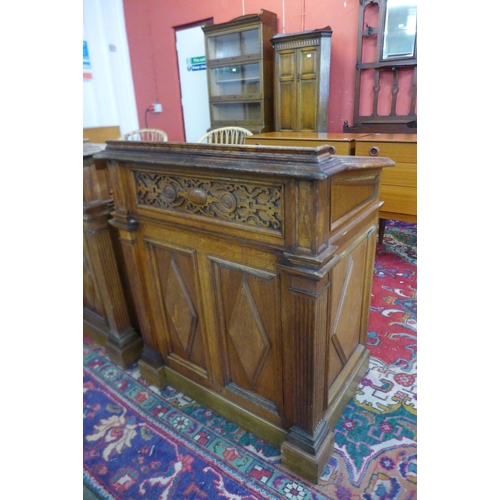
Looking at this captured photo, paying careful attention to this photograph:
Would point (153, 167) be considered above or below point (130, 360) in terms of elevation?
above

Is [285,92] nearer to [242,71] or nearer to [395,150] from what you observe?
[242,71]

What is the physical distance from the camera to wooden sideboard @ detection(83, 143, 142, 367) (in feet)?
4.91

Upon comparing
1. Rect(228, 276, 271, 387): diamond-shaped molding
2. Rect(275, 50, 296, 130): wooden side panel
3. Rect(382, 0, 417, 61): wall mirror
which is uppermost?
Rect(382, 0, 417, 61): wall mirror

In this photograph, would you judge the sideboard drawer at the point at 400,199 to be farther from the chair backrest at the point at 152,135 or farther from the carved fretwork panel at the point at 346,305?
the chair backrest at the point at 152,135

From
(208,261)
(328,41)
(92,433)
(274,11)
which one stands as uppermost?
(274,11)

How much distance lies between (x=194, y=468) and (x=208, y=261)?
0.70 metres

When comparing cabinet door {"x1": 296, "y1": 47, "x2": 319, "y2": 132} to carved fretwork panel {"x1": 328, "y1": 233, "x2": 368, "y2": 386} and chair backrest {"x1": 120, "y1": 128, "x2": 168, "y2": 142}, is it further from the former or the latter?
carved fretwork panel {"x1": 328, "y1": 233, "x2": 368, "y2": 386}

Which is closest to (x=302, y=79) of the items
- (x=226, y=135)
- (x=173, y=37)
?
(x=226, y=135)

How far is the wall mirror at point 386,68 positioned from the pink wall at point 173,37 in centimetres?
12

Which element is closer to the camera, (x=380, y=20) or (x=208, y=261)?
(x=208, y=261)

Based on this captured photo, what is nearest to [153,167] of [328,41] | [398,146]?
[398,146]

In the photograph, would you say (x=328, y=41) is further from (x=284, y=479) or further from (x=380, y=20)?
(x=284, y=479)

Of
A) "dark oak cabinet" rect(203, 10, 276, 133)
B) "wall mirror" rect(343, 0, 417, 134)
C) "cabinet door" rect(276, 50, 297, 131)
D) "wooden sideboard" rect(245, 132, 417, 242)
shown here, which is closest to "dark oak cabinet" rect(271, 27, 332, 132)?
"cabinet door" rect(276, 50, 297, 131)
